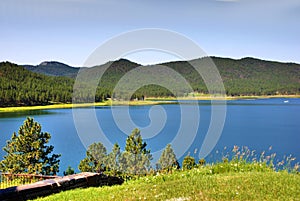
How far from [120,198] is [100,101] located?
430 ft

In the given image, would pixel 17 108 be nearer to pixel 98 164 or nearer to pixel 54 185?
pixel 98 164

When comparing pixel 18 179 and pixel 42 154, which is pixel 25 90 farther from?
pixel 18 179

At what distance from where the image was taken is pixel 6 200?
725 centimetres

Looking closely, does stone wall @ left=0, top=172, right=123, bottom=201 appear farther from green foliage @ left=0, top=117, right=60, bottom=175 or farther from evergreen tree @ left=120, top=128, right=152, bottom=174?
green foliage @ left=0, top=117, right=60, bottom=175

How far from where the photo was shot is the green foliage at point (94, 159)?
29.3 m

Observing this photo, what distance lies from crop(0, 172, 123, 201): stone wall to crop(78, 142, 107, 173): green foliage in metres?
19.4

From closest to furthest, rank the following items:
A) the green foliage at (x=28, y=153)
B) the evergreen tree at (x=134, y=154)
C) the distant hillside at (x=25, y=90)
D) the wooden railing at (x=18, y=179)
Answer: the wooden railing at (x=18, y=179)
the evergreen tree at (x=134, y=154)
the green foliage at (x=28, y=153)
the distant hillside at (x=25, y=90)

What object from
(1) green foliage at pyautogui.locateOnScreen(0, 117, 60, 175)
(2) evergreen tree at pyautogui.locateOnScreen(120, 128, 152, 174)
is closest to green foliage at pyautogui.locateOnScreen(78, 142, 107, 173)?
(1) green foliage at pyautogui.locateOnScreen(0, 117, 60, 175)

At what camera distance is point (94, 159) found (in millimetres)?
31156

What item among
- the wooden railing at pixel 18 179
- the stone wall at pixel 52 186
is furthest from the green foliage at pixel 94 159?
the stone wall at pixel 52 186

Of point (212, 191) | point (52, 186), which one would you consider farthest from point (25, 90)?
point (212, 191)

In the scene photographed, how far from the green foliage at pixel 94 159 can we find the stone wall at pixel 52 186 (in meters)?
19.4

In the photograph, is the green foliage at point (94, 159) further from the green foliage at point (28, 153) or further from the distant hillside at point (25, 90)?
the distant hillside at point (25, 90)

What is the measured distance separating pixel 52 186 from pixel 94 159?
23218 millimetres
